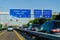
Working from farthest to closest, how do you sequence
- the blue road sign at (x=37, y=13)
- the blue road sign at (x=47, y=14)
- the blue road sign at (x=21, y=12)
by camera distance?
the blue road sign at (x=37, y=13) < the blue road sign at (x=47, y=14) < the blue road sign at (x=21, y=12)

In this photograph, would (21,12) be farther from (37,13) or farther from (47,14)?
(47,14)

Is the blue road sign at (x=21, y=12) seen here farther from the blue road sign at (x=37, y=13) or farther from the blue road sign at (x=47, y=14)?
the blue road sign at (x=47, y=14)

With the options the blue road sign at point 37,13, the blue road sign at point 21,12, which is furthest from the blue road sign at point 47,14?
the blue road sign at point 21,12

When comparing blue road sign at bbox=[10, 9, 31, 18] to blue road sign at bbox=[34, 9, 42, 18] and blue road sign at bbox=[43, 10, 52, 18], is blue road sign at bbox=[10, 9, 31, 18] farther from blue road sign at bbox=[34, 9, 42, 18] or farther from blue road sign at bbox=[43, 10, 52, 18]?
blue road sign at bbox=[43, 10, 52, 18]

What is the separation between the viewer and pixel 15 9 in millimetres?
65750

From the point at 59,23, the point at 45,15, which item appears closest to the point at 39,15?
the point at 45,15

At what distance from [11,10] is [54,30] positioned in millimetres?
48118

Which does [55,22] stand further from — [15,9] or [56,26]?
[15,9]

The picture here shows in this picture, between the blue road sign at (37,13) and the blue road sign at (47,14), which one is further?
the blue road sign at (37,13)

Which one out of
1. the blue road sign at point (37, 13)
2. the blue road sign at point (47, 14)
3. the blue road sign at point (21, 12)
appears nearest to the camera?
the blue road sign at point (21, 12)

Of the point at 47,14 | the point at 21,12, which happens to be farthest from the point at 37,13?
the point at 21,12

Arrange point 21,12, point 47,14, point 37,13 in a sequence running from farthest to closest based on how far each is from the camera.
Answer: point 37,13
point 47,14
point 21,12

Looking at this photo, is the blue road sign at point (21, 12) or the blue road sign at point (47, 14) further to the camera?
the blue road sign at point (47, 14)

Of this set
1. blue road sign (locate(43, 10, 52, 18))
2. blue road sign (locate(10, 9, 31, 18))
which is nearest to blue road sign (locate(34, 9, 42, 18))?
blue road sign (locate(43, 10, 52, 18))
